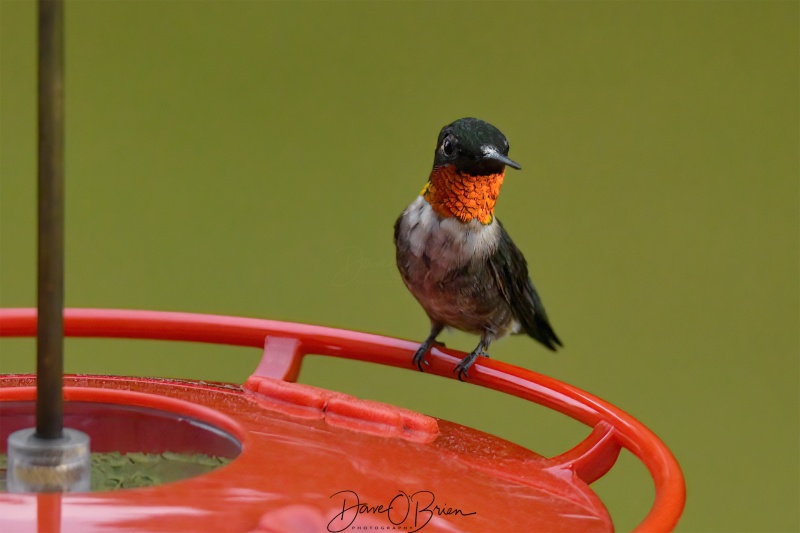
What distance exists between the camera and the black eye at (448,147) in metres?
1.36

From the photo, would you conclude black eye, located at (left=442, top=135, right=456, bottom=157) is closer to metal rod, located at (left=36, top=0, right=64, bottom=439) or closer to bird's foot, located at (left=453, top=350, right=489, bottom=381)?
bird's foot, located at (left=453, top=350, right=489, bottom=381)

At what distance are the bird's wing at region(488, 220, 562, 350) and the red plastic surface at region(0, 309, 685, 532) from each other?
1.43 ft

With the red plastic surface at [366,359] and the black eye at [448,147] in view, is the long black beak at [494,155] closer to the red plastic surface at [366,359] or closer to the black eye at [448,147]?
the black eye at [448,147]

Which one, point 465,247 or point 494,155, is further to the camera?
point 465,247

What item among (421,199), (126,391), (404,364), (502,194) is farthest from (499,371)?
(502,194)

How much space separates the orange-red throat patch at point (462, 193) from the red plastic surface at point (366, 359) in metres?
0.27

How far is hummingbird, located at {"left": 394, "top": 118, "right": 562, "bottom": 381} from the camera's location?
1357mm

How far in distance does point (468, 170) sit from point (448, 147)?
0.14 feet

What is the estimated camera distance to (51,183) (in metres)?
0.58

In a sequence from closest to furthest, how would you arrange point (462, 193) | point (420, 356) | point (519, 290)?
point (420, 356) < point (462, 193) < point (519, 290)

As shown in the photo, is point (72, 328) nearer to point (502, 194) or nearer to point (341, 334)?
point (341, 334)

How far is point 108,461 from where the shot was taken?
0.86 meters

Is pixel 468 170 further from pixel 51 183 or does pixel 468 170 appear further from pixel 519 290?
pixel 51 183
